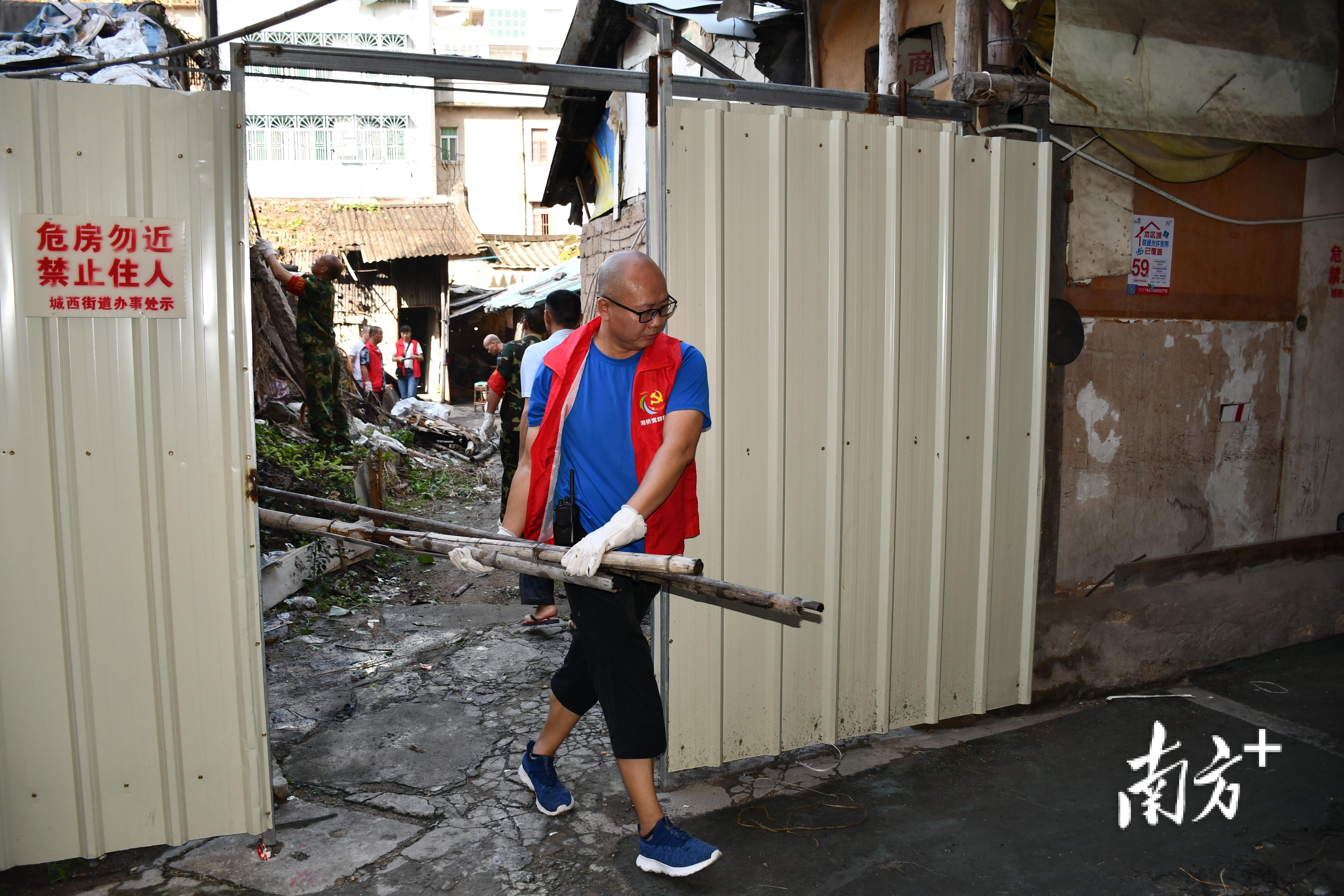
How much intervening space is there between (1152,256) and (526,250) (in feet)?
71.7

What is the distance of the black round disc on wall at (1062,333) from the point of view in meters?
4.16

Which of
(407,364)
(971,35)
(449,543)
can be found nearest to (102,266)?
(449,543)

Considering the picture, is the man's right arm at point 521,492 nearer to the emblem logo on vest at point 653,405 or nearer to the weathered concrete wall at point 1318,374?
the emblem logo on vest at point 653,405

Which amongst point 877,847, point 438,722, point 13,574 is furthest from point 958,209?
point 13,574

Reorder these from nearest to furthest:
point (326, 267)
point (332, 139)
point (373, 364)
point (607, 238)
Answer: point (326, 267) < point (607, 238) < point (373, 364) < point (332, 139)

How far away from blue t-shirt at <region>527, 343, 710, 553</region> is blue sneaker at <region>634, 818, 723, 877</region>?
95cm

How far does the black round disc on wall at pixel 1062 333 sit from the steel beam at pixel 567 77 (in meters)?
1.02

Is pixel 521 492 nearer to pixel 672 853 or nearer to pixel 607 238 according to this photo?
pixel 672 853

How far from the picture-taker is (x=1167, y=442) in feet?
15.0

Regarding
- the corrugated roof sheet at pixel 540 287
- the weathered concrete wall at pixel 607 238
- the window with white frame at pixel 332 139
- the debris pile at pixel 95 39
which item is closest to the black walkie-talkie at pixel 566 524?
the debris pile at pixel 95 39

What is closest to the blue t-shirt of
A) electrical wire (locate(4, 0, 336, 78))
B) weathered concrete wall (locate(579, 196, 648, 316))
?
electrical wire (locate(4, 0, 336, 78))

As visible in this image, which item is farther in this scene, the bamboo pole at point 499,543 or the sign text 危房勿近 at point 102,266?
the sign text 危房勿近 at point 102,266

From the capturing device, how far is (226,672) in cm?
302

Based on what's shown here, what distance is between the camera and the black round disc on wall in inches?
164
